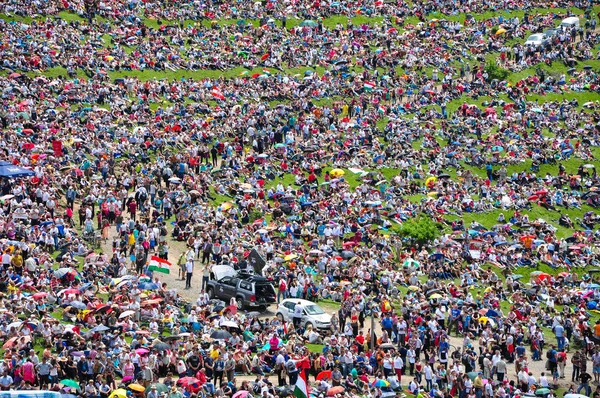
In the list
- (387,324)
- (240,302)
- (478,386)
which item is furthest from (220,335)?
(478,386)

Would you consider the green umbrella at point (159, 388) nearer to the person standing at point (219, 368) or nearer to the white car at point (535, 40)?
the person standing at point (219, 368)

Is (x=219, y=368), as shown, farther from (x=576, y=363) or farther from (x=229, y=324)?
(x=576, y=363)

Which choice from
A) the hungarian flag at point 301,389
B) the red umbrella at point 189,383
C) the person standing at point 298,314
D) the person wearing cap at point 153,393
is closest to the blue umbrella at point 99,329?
the red umbrella at point 189,383

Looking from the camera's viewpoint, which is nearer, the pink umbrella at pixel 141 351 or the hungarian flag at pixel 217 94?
the pink umbrella at pixel 141 351

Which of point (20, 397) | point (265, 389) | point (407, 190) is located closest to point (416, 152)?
point (407, 190)

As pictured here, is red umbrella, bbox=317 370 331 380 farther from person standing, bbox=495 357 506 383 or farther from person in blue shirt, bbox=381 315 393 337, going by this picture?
person standing, bbox=495 357 506 383

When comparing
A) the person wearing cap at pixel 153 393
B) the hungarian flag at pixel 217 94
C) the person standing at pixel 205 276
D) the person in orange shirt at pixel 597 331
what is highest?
the hungarian flag at pixel 217 94
